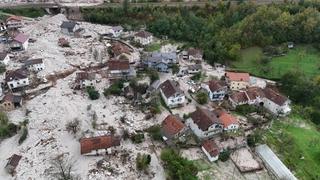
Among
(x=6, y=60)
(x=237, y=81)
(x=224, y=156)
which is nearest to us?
(x=224, y=156)

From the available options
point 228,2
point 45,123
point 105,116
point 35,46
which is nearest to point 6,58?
point 35,46

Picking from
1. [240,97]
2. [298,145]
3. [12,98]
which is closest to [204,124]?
[240,97]

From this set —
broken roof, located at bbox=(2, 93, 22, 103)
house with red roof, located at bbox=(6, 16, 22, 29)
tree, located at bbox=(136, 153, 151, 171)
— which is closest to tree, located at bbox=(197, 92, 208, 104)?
tree, located at bbox=(136, 153, 151, 171)

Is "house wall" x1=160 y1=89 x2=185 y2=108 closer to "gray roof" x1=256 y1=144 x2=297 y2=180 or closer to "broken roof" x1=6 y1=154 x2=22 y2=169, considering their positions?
"gray roof" x1=256 y1=144 x2=297 y2=180

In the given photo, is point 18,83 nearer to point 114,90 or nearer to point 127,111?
point 114,90

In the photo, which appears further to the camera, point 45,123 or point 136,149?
point 45,123

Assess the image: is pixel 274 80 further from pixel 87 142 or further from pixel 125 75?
pixel 87 142
